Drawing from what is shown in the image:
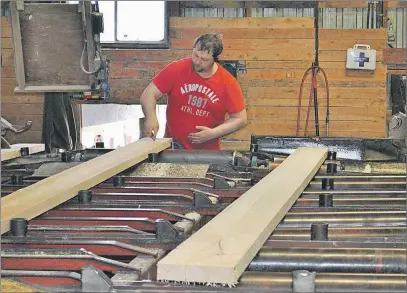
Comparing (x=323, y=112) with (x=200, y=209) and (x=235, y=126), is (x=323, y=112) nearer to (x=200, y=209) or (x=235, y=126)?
(x=235, y=126)

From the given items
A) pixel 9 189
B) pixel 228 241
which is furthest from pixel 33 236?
pixel 9 189

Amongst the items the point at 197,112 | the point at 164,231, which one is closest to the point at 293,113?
the point at 197,112

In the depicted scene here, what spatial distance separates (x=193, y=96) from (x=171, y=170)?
1.82m

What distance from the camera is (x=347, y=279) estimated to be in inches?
57.9

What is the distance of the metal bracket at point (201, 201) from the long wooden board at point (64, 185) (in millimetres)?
427

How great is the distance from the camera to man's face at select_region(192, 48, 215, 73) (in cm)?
473

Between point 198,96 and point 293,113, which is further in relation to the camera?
point 293,113

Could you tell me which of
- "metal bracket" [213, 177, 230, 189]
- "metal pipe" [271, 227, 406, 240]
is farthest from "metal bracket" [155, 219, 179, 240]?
"metal bracket" [213, 177, 230, 189]

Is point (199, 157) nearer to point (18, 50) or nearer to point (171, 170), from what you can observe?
point (171, 170)

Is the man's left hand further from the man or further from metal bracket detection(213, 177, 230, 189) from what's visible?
metal bracket detection(213, 177, 230, 189)

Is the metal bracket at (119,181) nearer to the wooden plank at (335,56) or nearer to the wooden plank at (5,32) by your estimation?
the wooden plank at (335,56)

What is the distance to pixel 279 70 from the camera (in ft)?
24.5

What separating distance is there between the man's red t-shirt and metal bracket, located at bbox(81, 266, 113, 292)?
3.36 meters

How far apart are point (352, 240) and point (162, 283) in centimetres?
62
